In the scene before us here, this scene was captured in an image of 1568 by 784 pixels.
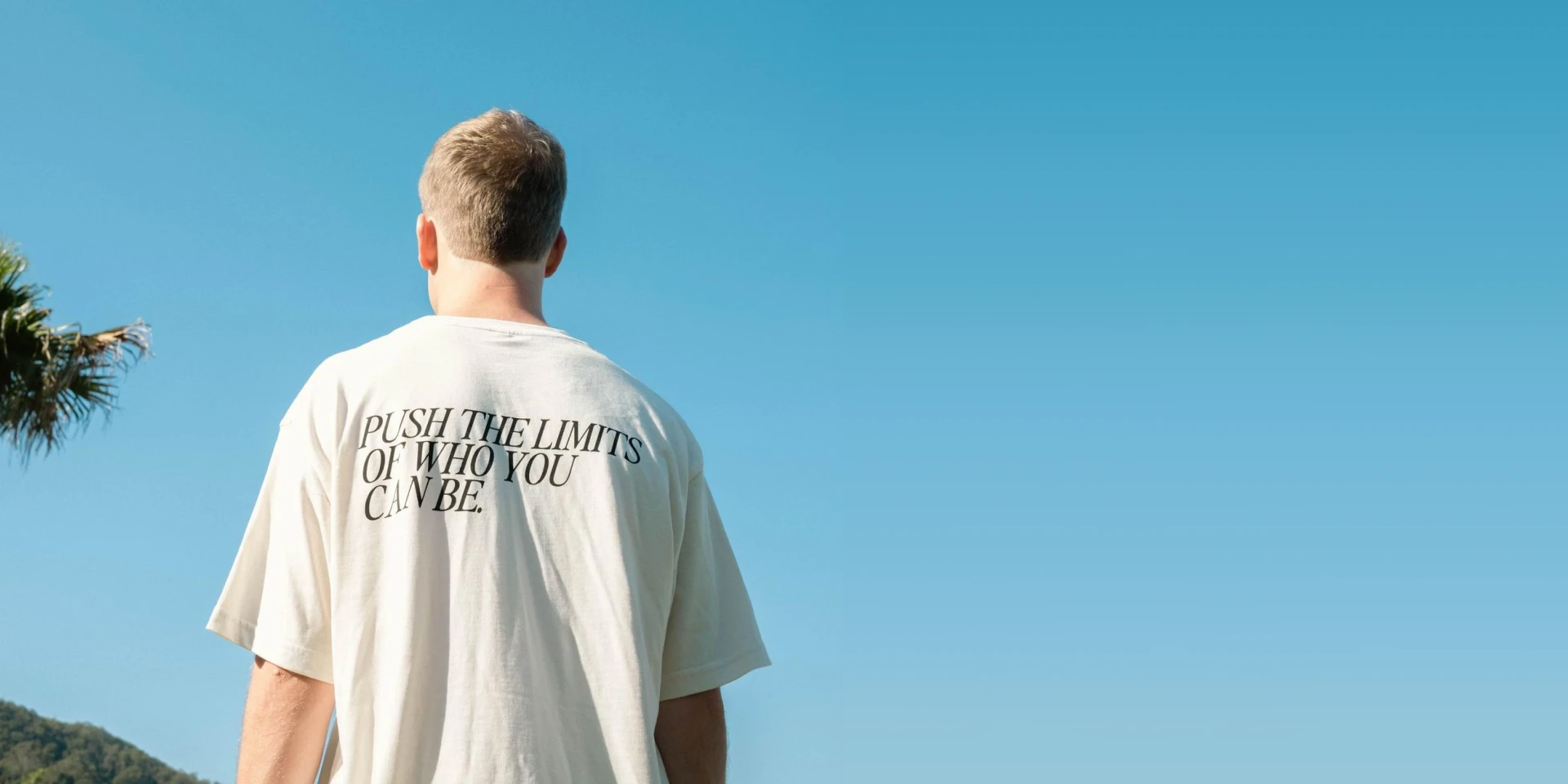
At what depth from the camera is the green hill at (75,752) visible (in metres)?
22.5

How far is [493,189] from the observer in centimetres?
204

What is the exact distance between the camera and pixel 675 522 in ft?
6.75

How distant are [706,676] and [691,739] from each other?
0.33ft

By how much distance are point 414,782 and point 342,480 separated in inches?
17.2

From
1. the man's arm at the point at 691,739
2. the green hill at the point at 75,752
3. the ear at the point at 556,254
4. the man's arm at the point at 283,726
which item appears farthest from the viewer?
the green hill at the point at 75,752

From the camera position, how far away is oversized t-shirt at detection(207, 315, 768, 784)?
5.77ft

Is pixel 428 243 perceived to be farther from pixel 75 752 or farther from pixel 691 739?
pixel 75 752

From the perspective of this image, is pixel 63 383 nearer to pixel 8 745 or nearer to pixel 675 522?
pixel 675 522

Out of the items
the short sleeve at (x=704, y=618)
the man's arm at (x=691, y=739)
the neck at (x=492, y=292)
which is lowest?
the man's arm at (x=691, y=739)

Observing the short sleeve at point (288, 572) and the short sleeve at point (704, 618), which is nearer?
the short sleeve at point (288, 572)

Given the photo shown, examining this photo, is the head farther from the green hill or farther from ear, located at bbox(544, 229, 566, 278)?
the green hill

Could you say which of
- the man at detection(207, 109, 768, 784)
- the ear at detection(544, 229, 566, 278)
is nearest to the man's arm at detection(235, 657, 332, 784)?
the man at detection(207, 109, 768, 784)

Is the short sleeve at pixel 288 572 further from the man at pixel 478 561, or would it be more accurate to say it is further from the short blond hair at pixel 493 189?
the short blond hair at pixel 493 189

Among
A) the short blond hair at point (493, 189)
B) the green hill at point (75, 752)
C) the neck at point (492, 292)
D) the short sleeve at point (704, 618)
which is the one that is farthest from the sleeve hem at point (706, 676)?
the green hill at point (75, 752)
